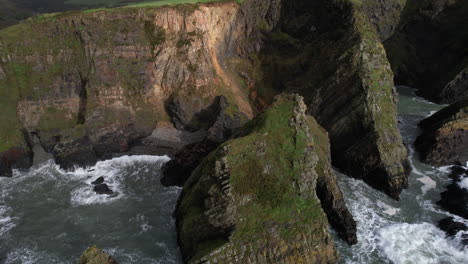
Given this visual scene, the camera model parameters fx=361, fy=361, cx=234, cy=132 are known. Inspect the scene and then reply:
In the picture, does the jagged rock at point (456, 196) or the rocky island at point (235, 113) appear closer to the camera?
the rocky island at point (235, 113)

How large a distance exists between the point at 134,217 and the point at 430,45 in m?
67.4

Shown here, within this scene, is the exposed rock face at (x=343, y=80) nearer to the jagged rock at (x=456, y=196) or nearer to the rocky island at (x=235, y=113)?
the rocky island at (x=235, y=113)

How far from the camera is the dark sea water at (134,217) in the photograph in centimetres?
3066

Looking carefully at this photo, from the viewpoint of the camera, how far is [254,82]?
190 feet

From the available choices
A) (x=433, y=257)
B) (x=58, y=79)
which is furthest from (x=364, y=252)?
(x=58, y=79)

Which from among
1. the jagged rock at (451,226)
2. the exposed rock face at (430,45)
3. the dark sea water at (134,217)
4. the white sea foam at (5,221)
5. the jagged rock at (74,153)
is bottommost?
the white sea foam at (5,221)

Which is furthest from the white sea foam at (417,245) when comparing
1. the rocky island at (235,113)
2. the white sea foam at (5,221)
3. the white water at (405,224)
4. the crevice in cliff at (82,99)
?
the crevice in cliff at (82,99)

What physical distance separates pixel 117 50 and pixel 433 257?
4400 centimetres

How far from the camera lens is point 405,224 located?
33.6 meters

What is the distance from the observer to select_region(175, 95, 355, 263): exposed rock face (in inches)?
1040

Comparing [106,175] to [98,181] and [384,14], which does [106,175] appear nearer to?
[98,181]

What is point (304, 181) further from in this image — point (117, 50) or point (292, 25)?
point (292, 25)

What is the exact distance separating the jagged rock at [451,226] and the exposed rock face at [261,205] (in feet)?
38.7

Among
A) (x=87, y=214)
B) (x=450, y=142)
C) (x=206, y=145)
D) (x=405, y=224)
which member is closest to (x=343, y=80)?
(x=450, y=142)
